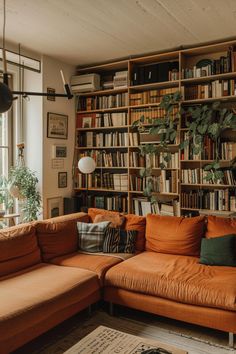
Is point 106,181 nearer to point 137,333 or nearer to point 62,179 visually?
point 62,179

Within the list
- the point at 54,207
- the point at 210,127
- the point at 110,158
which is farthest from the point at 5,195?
the point at 210,127

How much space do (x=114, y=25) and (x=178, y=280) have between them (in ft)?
8.57

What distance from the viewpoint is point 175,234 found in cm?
341

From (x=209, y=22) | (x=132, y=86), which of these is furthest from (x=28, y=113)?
(x=209, y=22)

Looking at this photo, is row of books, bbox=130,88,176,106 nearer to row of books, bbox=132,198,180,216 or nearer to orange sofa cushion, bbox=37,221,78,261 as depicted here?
row of books, bbox=132,198,180,216

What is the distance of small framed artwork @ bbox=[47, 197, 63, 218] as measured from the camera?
15.0 ft

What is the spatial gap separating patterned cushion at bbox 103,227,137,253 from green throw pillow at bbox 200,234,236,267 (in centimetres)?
75

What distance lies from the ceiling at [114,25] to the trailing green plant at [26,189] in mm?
1556

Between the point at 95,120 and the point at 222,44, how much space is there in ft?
6.54

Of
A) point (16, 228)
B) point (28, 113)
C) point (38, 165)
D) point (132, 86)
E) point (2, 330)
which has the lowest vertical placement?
point (2, 330)

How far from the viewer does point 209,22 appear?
3.53 metres

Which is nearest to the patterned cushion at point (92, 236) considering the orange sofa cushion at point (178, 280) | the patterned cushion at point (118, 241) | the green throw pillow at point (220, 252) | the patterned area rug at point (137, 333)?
the patterned cushion at point (118, 241)

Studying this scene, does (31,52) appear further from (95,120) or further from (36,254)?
(36,254)

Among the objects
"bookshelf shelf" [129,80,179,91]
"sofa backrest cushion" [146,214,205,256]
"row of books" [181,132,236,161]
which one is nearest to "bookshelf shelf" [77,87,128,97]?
"bookshelf shelf" [129,80,179,91]
